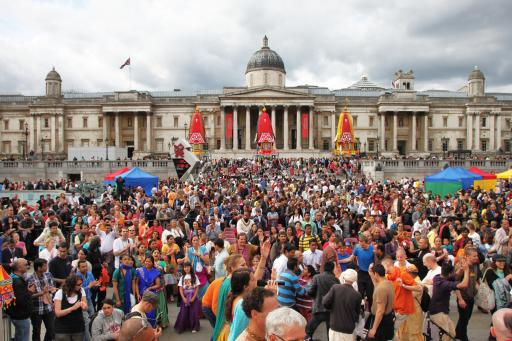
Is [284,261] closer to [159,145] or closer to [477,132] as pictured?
[159,145]

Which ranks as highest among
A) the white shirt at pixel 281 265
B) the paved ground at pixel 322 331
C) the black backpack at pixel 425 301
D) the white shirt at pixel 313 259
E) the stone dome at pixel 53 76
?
the stone dome at pixel 53 76

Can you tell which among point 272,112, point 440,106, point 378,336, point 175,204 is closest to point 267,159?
point 272,112

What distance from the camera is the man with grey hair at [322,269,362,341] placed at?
6453 millimetres

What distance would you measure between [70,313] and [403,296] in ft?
16.6

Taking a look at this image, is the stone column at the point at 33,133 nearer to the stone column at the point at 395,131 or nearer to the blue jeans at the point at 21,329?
the stone column at the point at 395,131

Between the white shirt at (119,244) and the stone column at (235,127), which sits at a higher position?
the stone column at (235,127)

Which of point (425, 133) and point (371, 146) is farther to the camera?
point (371, 146)

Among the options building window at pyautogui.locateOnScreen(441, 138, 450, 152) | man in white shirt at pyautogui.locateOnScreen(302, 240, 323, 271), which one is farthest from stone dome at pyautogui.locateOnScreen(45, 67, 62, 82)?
man in white shirt at pyautogui.locateOnScreen(302, 240, 323, 271)

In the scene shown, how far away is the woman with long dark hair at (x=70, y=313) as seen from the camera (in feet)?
22.6

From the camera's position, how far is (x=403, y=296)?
7.39m

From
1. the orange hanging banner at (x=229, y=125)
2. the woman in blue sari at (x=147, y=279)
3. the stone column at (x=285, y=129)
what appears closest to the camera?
the woman in blue sari at (x=147, y=279)

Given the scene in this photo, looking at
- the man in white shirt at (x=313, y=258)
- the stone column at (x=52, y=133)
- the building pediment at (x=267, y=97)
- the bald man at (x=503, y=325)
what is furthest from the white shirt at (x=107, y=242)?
the stone column at (x=52, y=133)

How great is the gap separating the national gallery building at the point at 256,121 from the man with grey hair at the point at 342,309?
6057 cm

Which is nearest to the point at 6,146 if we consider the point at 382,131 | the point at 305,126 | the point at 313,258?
the point at 305,126
